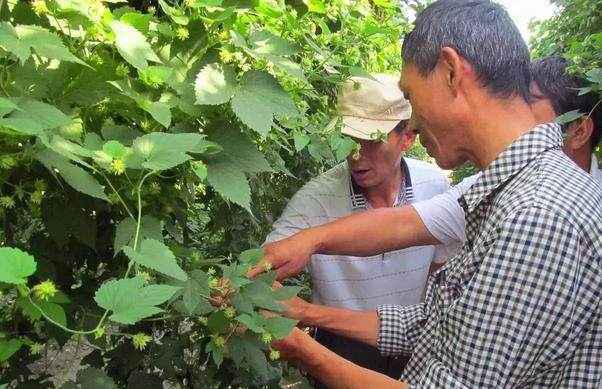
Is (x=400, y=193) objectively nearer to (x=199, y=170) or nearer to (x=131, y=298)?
(x=199, y=170)

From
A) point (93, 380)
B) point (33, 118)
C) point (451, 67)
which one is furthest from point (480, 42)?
point (93, 380)

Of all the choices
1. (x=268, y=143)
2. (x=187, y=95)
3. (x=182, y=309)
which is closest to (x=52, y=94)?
(x=187, y=95)

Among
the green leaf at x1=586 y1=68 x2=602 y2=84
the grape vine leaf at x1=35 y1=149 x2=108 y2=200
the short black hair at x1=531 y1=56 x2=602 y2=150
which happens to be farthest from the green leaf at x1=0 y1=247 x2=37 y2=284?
the short black hair at x1=531 y1=56 x2=602 y2=150

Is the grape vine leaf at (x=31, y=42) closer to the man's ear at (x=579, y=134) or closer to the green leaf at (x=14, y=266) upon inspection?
the green leaf at (x=14, y=266)

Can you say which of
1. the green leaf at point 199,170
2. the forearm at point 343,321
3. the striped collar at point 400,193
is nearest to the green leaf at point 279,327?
the green leaf at point 199,170

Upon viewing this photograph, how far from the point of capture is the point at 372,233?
6.95 ft

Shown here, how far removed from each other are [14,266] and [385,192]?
1.89m

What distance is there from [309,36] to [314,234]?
62 cm

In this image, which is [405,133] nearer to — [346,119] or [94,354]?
[346,119]

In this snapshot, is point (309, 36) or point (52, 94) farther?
point (309, 36)

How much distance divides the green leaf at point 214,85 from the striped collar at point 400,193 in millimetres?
1227

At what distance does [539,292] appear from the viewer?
1188 mm

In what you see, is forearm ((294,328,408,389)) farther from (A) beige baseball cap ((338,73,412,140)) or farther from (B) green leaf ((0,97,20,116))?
(B) green leaf ((0,97,20,116))

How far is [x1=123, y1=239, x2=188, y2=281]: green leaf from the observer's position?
3.13 feet
